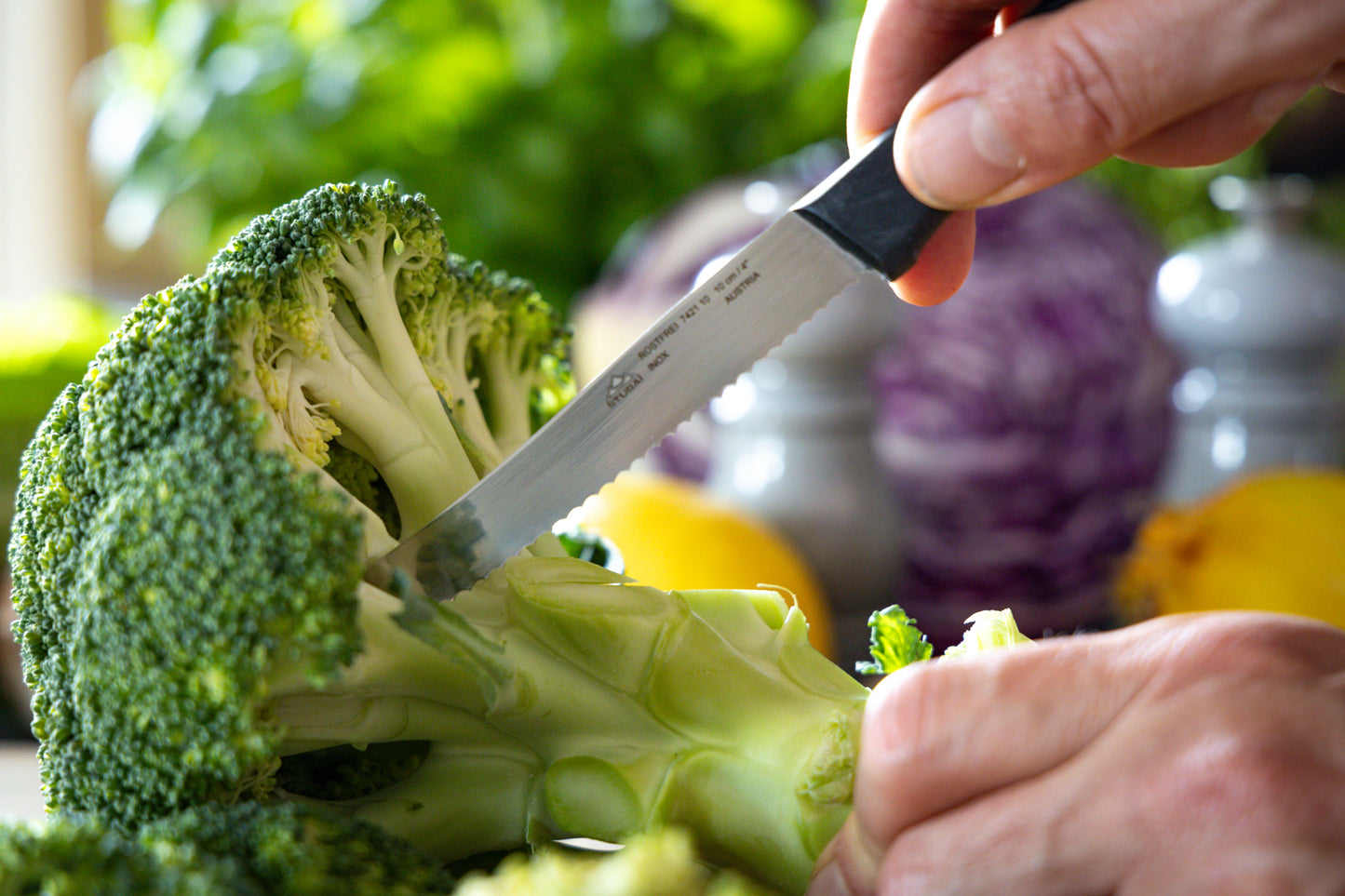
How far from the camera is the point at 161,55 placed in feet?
7.36

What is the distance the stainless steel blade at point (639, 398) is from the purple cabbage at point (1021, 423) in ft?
2.49

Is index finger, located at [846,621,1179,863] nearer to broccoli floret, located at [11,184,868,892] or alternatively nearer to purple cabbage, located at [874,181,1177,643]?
broccoli floret, located at [11,184,868,892]

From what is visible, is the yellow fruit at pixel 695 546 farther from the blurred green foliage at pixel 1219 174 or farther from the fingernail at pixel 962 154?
the blurred green foliage at pixel 1219 174

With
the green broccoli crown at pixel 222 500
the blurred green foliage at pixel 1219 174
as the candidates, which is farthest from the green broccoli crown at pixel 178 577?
the blurred green foliage at pixel 1219 174

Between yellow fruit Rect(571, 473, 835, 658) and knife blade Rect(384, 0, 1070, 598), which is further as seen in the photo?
yellow fruit Rect(571, 473, 835, 658)

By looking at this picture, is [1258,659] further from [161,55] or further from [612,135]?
[161,55]

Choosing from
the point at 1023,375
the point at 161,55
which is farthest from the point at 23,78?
the point at 1023,375

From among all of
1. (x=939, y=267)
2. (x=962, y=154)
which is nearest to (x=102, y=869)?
(x=962, y=154)

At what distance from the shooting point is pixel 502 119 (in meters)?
2.06

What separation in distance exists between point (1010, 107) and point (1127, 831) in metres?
0.36

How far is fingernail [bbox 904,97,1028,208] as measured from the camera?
0.63 metres

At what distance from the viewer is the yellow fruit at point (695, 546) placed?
3.65 ft

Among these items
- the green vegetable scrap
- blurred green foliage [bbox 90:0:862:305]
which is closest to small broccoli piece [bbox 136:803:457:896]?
the green vegetable scrap

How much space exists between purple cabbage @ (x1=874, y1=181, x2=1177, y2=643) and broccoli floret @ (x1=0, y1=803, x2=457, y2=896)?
3.30ft
